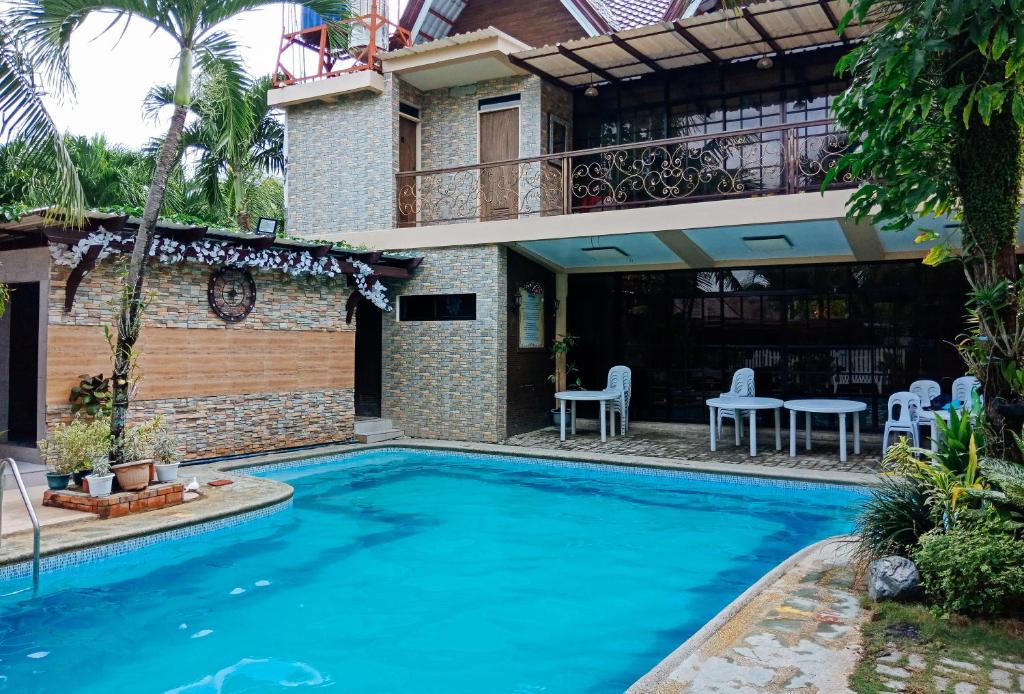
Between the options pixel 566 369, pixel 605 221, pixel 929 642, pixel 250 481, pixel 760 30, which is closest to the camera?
pixel 929 642

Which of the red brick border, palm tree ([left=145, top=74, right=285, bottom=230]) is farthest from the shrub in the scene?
palm tree ([left=145, top=74, right=285, bottom=230])

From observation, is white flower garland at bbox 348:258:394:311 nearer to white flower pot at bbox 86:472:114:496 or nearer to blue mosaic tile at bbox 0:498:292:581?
blue mosaic tile at bbox 0:498:292:581

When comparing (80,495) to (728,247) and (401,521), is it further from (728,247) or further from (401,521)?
(728,247)

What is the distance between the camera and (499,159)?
1398cm

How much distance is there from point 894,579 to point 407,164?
11.7 m

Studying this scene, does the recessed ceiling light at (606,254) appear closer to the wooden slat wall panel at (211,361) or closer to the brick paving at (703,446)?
the brick paving at (703,446)

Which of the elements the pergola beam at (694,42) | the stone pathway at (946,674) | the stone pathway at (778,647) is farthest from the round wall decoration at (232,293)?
the stone pathway at (946,674)

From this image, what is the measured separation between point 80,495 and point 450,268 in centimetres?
694

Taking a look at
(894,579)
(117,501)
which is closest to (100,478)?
(117,501)

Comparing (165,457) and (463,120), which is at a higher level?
(463,120)

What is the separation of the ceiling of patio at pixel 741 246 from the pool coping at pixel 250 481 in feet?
11.2

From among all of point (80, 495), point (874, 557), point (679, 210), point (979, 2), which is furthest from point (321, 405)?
point (979, 2)

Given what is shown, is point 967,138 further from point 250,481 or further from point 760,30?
point 250,481

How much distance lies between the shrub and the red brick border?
261 inches
